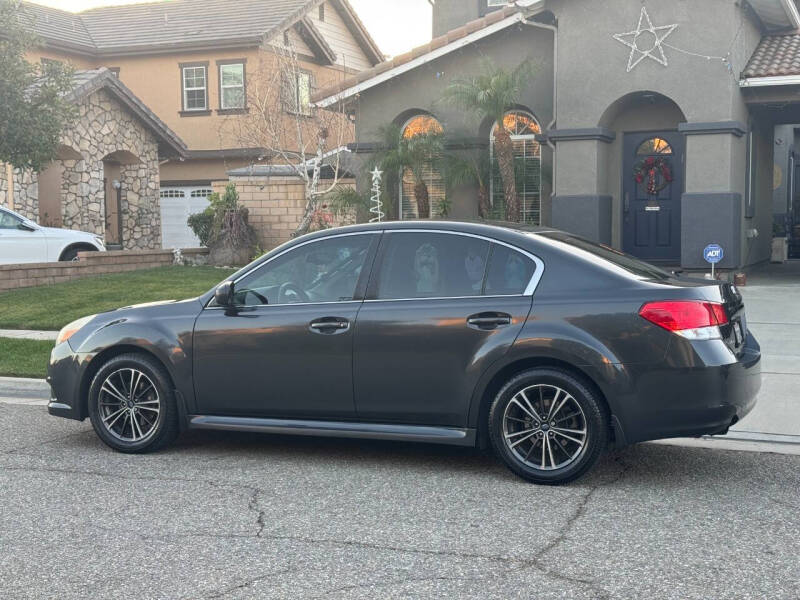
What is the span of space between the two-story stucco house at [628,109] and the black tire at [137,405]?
40.6 ft

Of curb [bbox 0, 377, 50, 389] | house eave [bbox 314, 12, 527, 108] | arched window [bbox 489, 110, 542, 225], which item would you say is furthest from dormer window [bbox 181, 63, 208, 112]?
curb [bbox 0, 377, 50, 389]

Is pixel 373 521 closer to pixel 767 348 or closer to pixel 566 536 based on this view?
pixel 566 536

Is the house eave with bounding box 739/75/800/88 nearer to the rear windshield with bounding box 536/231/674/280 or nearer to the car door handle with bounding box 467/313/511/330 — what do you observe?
the rear windshield with bounding box 536/231/674/280

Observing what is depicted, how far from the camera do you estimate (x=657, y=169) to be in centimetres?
1947

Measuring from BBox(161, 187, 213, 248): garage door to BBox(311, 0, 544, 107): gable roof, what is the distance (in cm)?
1214

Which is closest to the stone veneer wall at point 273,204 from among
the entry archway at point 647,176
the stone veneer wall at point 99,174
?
the stone veneer wall at point 99,174

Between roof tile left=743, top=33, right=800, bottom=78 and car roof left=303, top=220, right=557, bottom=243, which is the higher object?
roof tile left=743, top=33, right=800, bottom=78

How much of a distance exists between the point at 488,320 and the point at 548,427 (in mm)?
732

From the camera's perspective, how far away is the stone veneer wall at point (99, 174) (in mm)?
25609

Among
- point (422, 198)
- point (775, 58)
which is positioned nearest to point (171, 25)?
point (422, 198)

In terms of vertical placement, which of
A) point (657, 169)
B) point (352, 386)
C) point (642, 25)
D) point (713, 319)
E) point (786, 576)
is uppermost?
point (642, 25)

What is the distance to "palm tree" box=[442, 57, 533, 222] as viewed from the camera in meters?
18.6

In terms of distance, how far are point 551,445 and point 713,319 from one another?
1.20m

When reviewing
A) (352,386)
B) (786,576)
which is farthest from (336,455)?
(786,576)
